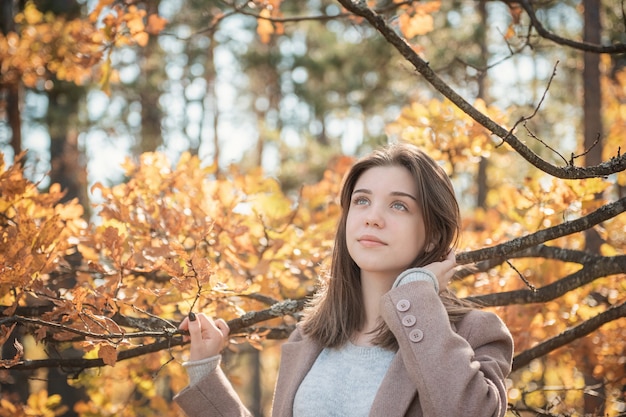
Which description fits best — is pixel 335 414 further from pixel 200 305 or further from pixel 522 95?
pixel 522 95

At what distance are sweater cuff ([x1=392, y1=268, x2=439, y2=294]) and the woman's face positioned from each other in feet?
0.27

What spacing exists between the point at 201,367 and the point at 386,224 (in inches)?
30.9

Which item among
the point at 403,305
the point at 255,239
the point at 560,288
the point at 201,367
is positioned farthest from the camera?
the point at 255,239

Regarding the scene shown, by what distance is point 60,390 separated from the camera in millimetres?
6332

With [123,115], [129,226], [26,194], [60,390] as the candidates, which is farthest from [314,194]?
[123,115]

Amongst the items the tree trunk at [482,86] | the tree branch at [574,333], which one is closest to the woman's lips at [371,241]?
the tree branch at [574,333]

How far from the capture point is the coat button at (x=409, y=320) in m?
1.66

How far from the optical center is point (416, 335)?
1637mm

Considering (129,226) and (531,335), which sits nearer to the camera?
(129,226)

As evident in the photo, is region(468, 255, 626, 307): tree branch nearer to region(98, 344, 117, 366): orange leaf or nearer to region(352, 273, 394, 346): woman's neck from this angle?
region(352, 273, 394, 346): woman's neck

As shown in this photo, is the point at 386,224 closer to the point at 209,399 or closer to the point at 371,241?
the point at 371,241

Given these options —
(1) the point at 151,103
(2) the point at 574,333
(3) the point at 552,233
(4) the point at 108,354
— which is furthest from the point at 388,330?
(1) the point at 151,103

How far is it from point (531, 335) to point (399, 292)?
1.37m

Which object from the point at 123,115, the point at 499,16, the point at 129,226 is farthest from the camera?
the point at 123,115
